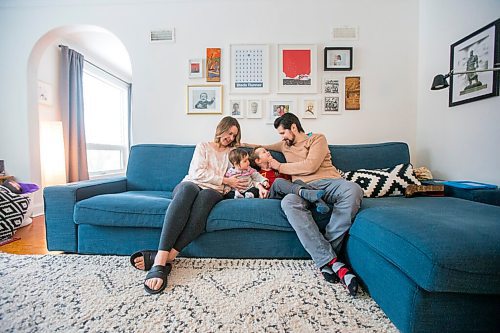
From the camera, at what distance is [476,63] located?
6.02 ft

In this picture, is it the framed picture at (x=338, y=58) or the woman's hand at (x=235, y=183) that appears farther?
the framed picture at (x=338, y=58)

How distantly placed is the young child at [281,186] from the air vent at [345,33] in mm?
→ 1460

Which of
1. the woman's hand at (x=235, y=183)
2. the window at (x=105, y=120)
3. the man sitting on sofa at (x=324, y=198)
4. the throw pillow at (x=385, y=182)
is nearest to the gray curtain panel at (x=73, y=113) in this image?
the window at (x=105, y=120)

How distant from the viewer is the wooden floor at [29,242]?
6.13ft

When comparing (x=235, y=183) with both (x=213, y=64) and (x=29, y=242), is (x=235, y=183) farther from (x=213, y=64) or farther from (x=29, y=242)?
(x=29, y=242)

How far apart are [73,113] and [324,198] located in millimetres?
3816

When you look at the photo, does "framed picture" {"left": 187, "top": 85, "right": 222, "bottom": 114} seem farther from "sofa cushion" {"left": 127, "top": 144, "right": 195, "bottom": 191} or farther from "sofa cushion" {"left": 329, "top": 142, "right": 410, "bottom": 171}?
"sofa cushion" {"left": 329, "top": 142, "right": 410, "bottom": 171}

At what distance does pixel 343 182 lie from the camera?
1622 mm

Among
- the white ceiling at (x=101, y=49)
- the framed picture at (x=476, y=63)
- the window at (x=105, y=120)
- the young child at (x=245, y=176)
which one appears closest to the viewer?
the framed picture at (x=476, y=63)

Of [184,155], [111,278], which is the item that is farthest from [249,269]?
[184,155]

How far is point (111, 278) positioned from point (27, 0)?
3.12m

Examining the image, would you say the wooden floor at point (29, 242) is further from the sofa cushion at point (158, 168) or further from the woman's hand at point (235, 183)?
the woman's hand at point (235, 183)

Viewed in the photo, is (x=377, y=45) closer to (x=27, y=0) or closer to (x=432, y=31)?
(x=432, y=31)

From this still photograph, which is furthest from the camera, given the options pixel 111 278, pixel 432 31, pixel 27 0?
pixel 27 0
